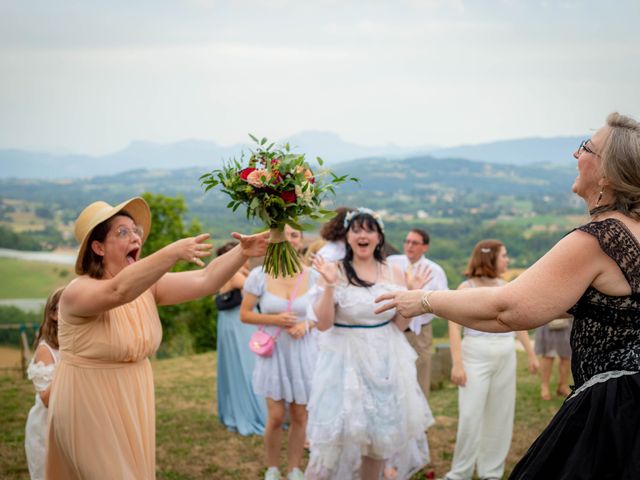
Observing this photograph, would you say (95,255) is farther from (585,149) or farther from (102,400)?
(585,149)

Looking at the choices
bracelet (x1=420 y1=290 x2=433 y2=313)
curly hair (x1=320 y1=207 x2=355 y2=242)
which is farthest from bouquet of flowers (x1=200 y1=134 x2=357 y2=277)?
curly hair (x1=320 y1=207 x2=355 y2=242)

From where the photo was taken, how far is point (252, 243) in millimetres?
4195

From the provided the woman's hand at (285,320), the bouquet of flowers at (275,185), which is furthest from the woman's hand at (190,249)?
the woman's hand at (285,320)

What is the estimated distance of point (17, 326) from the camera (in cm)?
1322

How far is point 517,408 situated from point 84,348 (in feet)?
23.8

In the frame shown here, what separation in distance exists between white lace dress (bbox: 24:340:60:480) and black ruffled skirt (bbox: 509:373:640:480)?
139 inches

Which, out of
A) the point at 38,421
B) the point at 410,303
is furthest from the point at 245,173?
the point at 38,421

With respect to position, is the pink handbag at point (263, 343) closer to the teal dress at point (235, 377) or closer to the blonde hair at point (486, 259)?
the blonde hair at point (486, 259)

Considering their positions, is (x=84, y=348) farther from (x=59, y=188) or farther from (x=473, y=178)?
(x=473, y=178)

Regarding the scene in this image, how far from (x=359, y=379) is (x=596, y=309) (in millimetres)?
2954

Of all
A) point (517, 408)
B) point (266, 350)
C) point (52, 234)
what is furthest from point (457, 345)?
point (52, 234)

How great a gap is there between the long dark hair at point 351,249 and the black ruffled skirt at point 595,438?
9.49ft

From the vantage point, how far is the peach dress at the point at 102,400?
391 centimetres

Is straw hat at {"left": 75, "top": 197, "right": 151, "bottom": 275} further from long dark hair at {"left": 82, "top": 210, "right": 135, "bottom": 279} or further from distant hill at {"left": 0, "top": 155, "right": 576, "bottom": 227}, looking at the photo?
distant hill at {"left": 0, "top": 155, "right": 576, "bottom": 227}
